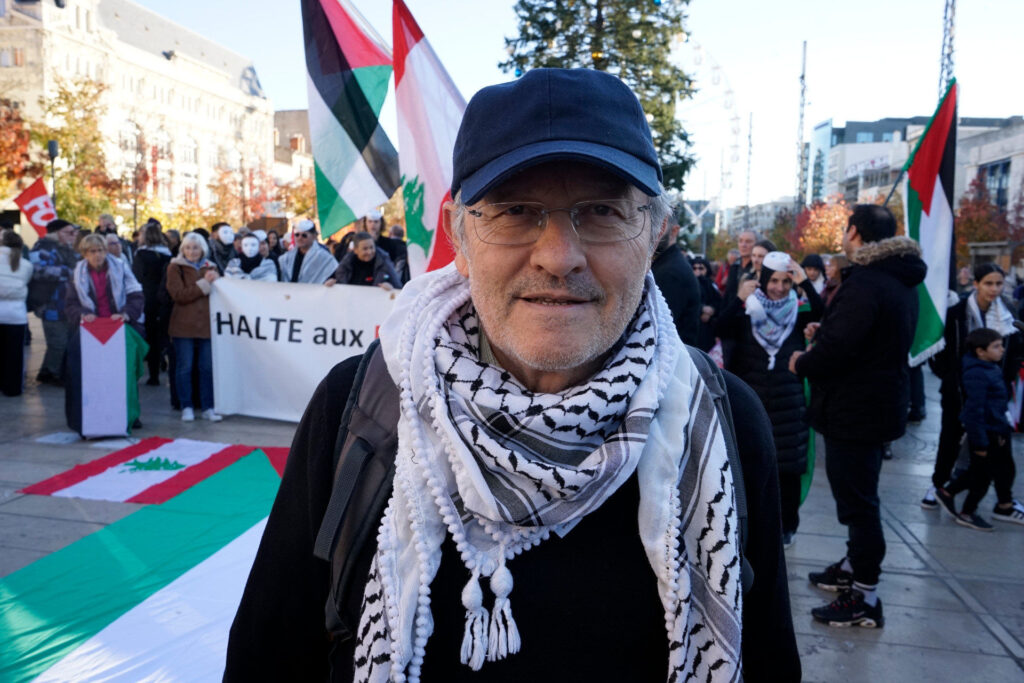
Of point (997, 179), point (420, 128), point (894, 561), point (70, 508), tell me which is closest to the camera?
point (420, 128)

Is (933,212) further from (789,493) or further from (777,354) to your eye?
(789,493)

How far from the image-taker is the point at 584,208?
1491 mm

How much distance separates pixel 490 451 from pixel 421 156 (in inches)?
144

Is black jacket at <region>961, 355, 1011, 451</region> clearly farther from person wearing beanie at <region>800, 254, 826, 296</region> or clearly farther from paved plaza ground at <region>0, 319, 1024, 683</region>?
person wearing beanie at <region>800, 254, 826, 296</region>

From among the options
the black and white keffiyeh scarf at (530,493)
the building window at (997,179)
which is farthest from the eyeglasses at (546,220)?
the building window at (997,179)

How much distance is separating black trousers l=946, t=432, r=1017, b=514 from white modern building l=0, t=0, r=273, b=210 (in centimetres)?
4487

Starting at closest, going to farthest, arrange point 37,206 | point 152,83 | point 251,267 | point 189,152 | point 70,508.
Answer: point 70,508 < point 251,267 < point 37,206 < point 152,83 < point 189,152

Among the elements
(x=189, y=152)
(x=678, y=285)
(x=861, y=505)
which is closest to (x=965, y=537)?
(x=861, y=505)

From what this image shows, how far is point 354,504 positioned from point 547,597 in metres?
0.40

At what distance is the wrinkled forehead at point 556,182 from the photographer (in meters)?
1.47

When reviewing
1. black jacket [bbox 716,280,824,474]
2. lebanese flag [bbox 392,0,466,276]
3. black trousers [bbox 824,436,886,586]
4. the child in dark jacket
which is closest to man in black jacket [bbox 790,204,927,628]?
black trousers [bbox 824,436,886,586]

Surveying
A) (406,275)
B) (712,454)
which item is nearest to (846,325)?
(712,454)

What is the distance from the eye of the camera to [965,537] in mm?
5586

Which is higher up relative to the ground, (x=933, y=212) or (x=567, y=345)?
(x=933, y=212)
